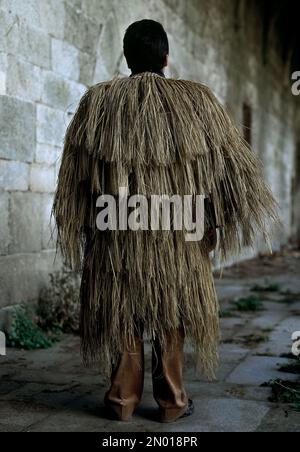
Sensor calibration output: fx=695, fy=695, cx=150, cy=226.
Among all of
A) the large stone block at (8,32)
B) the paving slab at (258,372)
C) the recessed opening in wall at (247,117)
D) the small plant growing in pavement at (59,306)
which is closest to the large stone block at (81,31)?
the large stone block at (8,32)

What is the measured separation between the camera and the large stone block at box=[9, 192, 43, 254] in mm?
4141

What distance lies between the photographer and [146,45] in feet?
8.36

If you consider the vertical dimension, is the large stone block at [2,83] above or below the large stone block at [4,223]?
above

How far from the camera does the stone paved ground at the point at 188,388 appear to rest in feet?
8.11

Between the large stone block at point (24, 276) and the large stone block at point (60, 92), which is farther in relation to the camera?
the large stone block at point (60, 92)

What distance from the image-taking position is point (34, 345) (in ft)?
12.9

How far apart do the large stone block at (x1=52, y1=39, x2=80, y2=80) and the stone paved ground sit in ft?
5.91

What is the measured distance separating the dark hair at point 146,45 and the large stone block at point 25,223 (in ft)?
5.81

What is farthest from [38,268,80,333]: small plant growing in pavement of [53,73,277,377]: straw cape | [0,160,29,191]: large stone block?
[53,73,277,377]: straw cape

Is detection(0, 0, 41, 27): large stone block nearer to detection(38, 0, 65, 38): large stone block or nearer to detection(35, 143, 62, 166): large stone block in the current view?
detection(38, 0, 65, 38): large stone block

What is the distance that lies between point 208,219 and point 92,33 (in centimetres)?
294

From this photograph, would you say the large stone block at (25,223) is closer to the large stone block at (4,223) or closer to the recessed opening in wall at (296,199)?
the large stone block at (4,223)

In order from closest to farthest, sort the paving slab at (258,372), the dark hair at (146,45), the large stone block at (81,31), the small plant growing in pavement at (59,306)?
the dark hair at (146,45), the paving slab at (258,372), the small plant growing in pavement at (59,306), the large stone block at (81,31)

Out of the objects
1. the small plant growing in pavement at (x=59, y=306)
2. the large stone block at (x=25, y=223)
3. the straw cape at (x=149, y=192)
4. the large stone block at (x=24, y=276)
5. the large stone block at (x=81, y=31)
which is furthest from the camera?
the large stone block at (x=81, y=31)
